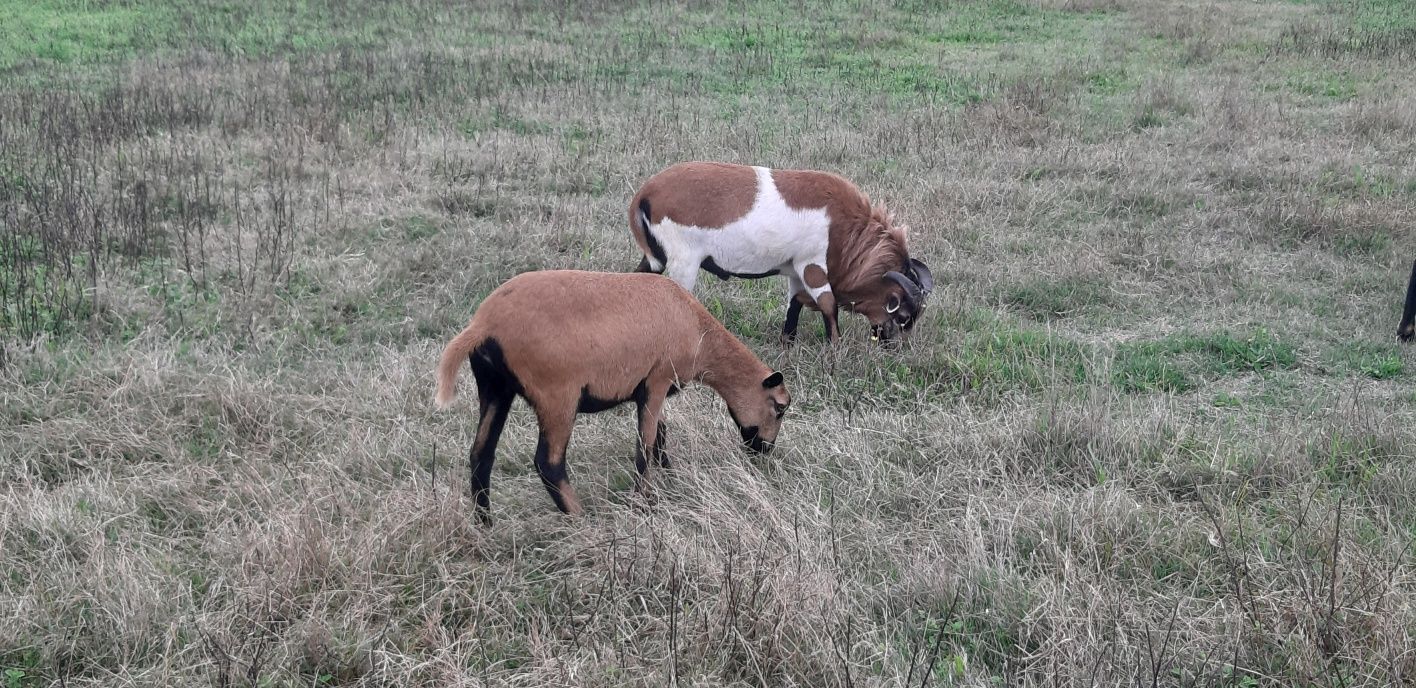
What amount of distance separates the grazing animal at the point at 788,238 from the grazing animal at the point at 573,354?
5.31 ft

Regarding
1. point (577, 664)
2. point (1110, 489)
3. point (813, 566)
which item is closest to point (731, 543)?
point (813, 566)

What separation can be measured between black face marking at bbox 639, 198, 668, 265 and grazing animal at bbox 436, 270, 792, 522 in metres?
1.74

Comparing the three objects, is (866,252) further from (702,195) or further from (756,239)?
(702,195)

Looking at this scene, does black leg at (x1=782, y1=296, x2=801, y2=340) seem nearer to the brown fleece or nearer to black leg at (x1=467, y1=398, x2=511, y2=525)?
the brown fleece

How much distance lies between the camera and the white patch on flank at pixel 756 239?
6.27 meters

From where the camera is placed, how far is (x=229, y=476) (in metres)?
4.73

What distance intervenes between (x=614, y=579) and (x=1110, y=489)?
2.09m

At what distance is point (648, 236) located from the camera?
21.1ft

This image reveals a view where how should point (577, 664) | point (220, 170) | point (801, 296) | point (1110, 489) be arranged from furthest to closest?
point (220, 170) → point (801, 296) → point (1110, 489) → point (577, 664)

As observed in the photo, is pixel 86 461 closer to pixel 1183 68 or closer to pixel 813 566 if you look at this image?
pixel 813 566

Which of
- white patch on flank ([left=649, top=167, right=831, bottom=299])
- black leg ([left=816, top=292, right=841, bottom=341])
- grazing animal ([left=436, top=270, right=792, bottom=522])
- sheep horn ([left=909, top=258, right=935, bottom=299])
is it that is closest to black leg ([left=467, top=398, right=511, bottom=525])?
grazing animal ([left=436, top=270, right=792, bottom=522])

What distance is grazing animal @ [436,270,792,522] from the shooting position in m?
4.07

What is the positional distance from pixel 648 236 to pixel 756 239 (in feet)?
2.15

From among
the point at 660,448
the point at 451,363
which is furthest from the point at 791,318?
the point at 451,363
